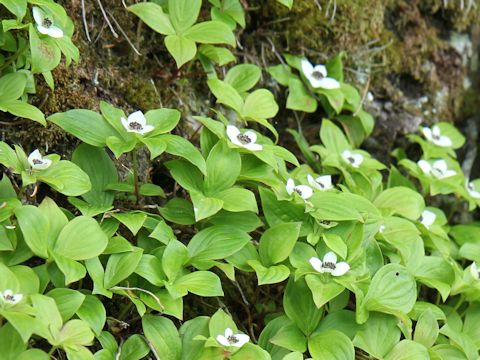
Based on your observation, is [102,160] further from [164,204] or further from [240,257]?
[240,257]

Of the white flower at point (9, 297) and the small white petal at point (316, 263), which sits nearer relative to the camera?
the white flower at point (9, 297)

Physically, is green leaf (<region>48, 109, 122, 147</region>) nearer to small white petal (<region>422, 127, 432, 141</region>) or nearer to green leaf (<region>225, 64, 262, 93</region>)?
green leaf (<region>225, 64, 262, 93</region>)

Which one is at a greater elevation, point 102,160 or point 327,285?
point 102,160

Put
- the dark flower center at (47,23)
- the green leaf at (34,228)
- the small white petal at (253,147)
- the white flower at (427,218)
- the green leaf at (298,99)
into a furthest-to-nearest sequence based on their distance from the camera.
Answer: the green leaf at (298,99) → the white flower at (427,218) → the small white petal at (253,147) → the dark flower center at (47,23) → the green leaf at (34,228)

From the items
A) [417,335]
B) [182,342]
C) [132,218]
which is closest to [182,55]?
[132,218]

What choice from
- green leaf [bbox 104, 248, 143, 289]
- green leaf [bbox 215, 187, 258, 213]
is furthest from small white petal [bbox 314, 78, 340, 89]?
green leaf [bbox 104, 248, 143, 289]

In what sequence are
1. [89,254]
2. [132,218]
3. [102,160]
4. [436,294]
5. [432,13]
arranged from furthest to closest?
[432,13], [436,294], [102,160], [132,218], [89,254]

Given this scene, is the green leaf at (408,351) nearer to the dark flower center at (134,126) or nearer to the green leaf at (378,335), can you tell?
the green leaf at (378,335)

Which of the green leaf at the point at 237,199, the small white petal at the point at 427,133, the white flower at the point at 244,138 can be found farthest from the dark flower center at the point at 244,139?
the small white petal at the point at 427,133
